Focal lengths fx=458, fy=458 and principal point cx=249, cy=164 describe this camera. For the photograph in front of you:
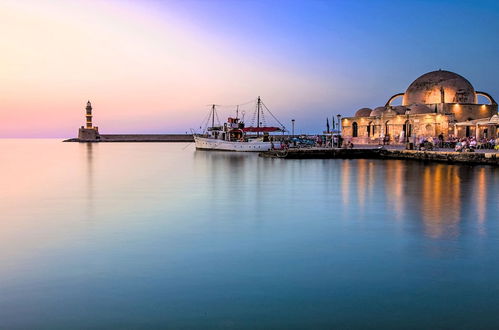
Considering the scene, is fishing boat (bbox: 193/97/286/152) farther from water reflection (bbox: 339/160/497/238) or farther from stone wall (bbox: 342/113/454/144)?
water reflection (bbox: 339/160/497/238)

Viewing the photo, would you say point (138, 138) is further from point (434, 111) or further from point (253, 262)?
point (253, 262)

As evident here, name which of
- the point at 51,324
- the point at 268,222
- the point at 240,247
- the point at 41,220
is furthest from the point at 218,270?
the point at 41,220

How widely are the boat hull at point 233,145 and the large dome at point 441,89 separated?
20309 millimetres

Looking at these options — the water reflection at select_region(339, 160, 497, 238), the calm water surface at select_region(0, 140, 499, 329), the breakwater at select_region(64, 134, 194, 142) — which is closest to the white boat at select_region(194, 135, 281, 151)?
the water reflection at select_region(339, 160, 497, 238)

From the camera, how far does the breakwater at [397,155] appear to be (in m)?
31.7

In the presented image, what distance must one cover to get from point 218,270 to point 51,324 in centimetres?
315

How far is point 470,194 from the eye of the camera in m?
18.6

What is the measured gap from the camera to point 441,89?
165 feet

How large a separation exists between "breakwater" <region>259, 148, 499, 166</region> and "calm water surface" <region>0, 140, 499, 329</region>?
14.5m

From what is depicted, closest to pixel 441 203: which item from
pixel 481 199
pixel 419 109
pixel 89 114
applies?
pixel 481 199

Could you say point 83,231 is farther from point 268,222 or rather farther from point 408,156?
point 408,156

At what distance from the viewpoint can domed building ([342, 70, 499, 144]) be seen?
47.1 m

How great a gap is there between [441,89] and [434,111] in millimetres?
2953

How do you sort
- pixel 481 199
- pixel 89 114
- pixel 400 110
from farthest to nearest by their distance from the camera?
1. pixel 89 114
2. pixel 400 110
3. pixel 481 199
